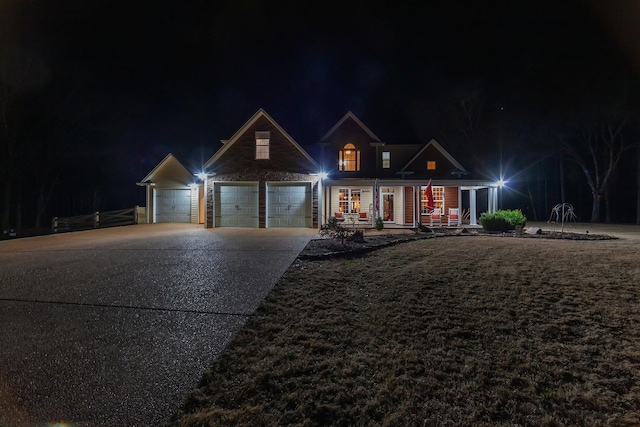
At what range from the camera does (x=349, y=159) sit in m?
19.6

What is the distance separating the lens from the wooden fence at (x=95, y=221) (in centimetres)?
1727

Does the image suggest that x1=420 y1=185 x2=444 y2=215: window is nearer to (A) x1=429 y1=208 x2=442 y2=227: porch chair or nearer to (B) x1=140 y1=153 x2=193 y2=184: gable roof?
(A) x1=429 y1=208 x2=442 y2=227: porch chair

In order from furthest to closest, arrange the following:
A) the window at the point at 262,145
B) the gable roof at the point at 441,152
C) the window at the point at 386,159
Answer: the window at the point at 386,159, the gable roof at the point at 441,152, the window at the point at 262,145

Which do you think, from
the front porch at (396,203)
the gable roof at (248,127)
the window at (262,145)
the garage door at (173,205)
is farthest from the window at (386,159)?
the garage door at (173,205)

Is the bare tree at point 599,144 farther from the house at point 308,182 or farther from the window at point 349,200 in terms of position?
the window at point 349,200

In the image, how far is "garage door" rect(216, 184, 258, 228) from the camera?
→ 17.7 metres

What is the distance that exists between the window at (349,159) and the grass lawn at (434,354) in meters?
13.7

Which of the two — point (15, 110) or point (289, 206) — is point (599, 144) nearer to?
point (289, 206)

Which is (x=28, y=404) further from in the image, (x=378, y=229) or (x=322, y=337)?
(x=378, y=229)

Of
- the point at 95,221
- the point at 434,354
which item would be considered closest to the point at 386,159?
the point at 434,354

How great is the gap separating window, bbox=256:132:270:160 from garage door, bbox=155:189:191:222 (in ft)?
22.7

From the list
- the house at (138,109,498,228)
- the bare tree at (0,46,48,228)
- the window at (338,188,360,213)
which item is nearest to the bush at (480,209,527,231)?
the house at (138,109,498,228)

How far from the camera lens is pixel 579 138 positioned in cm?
2914

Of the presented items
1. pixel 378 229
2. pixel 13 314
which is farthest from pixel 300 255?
pixel 378 229
